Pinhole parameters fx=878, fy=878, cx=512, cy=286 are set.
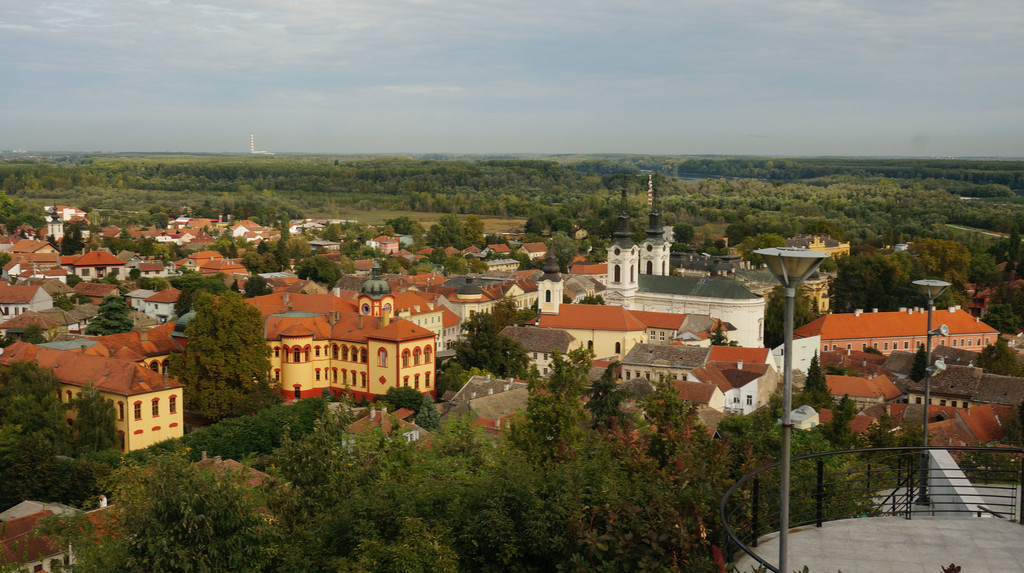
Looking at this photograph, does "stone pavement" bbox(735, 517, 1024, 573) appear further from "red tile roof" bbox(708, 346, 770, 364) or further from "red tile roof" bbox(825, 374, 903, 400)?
"red tile roof" bbox(708, 346, 770, 364)

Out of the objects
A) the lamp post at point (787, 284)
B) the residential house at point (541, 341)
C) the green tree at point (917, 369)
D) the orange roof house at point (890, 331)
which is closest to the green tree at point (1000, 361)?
the green tree at point (917, 369)

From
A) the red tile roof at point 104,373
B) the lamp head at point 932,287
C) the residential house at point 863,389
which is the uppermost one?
the lamp head at point 932,287

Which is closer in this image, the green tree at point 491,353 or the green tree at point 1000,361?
the green tree at point 491,353

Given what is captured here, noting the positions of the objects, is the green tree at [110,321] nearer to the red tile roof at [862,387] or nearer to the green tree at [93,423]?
the green tree at [93,423]

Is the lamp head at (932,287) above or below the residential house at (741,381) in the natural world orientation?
above

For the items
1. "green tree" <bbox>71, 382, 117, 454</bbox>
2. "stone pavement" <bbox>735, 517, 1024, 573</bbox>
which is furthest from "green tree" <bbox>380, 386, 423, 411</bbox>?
"stone pavement" <bbox>735, 517, 1024, 573</bbox>

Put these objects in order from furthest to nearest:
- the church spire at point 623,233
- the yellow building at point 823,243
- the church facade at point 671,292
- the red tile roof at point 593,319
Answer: the yellow building at point 823,243 < the church spire at point 623,233 < the church facade at point 671,292 < the red tile roof at point 593,319

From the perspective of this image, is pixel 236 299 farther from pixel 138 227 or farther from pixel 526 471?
pixel 138 227

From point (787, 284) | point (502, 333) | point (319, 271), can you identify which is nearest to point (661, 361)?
point (502, 333)
